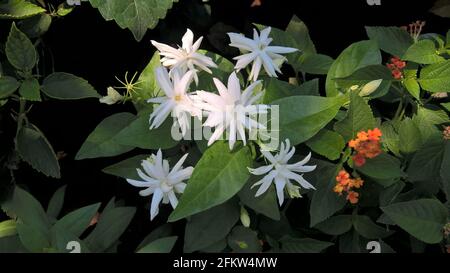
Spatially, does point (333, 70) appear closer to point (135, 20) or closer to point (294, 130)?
point (294, 130)

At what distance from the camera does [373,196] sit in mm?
1164

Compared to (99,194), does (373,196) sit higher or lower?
higher

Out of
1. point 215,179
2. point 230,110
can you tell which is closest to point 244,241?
point 215,179

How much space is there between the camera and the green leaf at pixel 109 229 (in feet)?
3.82

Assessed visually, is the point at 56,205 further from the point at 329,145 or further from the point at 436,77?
the point at 436,77

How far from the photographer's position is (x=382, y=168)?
42.3 inches

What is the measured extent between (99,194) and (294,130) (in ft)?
2.44

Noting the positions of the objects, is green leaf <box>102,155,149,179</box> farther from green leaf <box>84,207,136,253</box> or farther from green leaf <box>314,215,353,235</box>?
green leaf <box>314,215,353,235</box>

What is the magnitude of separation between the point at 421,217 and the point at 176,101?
0.47m

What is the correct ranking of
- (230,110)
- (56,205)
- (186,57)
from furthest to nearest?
(56,205) → (186,57) → (230,110)

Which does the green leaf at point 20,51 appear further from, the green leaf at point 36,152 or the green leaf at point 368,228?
the green leaf at point 368,228

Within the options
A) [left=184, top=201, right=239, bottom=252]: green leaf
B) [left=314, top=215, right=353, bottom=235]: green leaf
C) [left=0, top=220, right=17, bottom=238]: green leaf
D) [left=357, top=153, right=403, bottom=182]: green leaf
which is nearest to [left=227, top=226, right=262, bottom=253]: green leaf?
[left=184, top=201, right=239, bottom=252]: green leaf

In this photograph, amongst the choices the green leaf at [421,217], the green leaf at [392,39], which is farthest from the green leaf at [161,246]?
the green leaf at [392,39]
